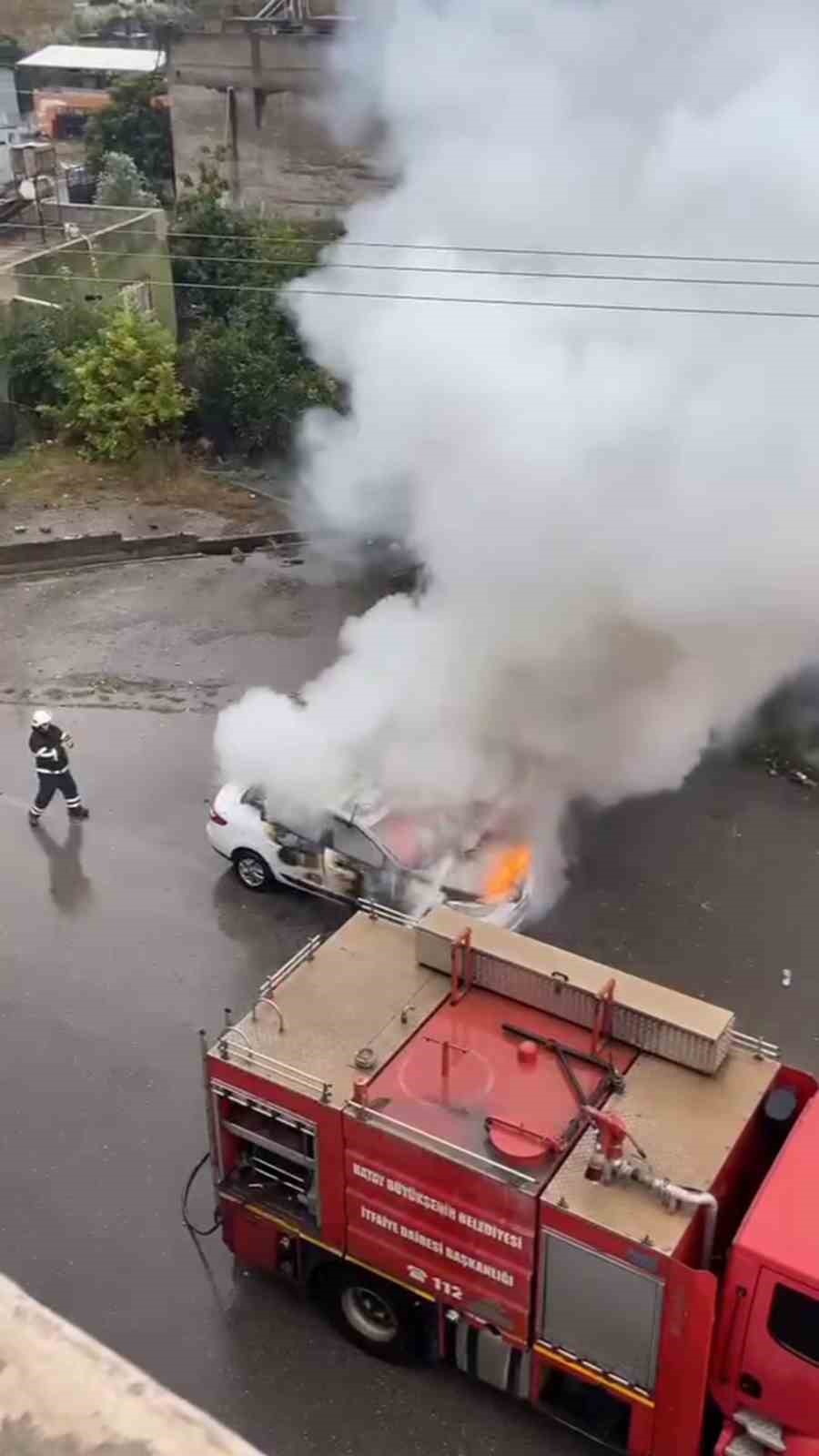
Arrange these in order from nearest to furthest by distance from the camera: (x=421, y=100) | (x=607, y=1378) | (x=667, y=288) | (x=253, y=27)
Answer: (x=607, y=1378) → (x=667, y=288) → (x=421, y=100) → (x=253, y=27)

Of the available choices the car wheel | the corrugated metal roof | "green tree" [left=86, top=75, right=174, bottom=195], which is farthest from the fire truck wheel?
the corrugated metal roof

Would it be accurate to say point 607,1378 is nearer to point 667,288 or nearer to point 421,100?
point 667,288

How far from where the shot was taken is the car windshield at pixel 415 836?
10.6 metres

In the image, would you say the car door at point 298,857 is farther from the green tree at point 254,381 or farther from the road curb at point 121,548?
the green tree at point 254,381

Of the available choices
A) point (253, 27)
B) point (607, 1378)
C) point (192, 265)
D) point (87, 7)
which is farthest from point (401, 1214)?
point (87, 7)

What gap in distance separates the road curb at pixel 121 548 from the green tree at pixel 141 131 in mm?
18423

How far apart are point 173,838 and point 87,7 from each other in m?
58.8

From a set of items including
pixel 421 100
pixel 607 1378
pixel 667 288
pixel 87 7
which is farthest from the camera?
pixel 87 7

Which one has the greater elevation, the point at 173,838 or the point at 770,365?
the point at 770,365

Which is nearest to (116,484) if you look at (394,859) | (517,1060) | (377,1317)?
(394,859)

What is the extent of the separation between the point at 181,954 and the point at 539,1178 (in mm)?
5076

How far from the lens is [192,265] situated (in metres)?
25.0

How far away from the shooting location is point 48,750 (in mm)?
12195

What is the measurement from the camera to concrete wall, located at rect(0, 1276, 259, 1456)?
10.9 ft
